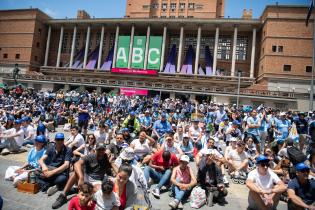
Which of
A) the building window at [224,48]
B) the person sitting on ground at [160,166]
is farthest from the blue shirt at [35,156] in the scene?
the building window at [224,48]

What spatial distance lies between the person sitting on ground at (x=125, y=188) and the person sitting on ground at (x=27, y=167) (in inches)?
101

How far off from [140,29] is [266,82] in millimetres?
24118

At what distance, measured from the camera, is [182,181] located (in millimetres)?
5305

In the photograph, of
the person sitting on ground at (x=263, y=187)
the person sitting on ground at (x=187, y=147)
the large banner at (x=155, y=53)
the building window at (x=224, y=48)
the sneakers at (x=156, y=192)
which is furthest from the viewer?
the building window at (x=224, y=48)

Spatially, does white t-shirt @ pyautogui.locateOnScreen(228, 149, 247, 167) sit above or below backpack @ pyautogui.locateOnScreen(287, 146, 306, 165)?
below

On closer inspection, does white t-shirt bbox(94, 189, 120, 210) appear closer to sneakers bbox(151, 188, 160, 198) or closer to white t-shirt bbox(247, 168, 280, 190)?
sneakers bbox(151, 188, 160, 198)

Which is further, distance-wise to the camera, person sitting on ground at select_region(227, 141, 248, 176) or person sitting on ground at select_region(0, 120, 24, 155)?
person sitting on ground at select_region(0, 120, 24, 155)

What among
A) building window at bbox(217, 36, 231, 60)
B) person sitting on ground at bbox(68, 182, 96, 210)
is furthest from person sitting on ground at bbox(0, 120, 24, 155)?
building window at bbox(217, 36, 231, 60)

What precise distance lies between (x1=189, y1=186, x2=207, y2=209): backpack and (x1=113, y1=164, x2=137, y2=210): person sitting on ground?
1.43 metres

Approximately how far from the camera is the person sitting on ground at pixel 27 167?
5.30 meters

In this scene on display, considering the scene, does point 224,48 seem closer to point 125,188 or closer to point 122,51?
point 122,51

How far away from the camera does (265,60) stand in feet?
118

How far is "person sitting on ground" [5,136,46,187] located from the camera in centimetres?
530

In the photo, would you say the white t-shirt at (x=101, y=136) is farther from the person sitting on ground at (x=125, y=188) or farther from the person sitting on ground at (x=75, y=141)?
the person sitting on ground at (x=125, y=188)
